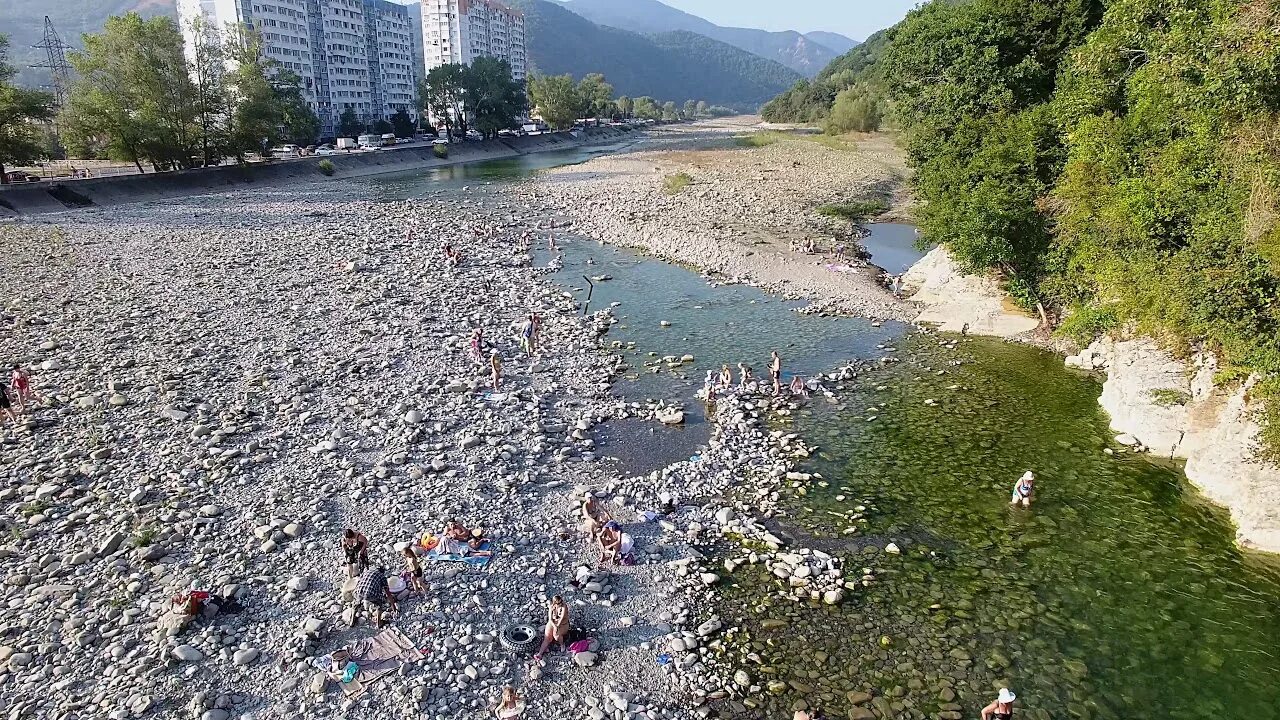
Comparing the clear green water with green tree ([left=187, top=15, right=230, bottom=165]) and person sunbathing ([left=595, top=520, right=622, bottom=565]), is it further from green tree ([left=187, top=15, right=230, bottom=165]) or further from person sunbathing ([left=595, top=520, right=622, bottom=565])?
green tree ([left=187, top=15, right=230, bottom=165])

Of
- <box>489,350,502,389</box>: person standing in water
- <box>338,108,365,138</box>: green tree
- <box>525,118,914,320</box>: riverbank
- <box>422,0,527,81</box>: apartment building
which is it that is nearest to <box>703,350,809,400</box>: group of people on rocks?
<box>489,350,502,389</box>: person standing in water

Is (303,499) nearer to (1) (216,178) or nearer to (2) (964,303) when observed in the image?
(2) (964,303)

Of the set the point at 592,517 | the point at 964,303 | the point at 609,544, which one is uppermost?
the point at 964,303

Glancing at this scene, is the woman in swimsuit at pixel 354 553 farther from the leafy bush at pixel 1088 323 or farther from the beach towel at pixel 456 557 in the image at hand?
the leafy bush at pixel 1088 323

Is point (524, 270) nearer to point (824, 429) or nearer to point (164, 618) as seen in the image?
point (824, 429)

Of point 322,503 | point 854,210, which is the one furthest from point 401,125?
point 322,503

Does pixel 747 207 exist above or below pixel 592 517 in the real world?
above

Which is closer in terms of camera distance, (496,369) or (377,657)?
(377,657)
